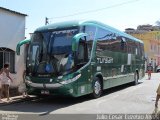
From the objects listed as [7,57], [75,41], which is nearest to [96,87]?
[75,41]

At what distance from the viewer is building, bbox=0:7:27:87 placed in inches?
737

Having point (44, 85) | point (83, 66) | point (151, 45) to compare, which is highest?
point (151, 45)

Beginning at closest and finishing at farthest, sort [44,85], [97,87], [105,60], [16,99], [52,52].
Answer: [44,85]
[52,52]
[16,99]
[97,87]
[105,60]

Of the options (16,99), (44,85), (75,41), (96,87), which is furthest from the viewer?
(96,87)

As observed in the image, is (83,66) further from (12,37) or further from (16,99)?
(12,37)

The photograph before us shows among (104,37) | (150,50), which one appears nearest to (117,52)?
(104,37)

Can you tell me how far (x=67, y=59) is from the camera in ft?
45.8

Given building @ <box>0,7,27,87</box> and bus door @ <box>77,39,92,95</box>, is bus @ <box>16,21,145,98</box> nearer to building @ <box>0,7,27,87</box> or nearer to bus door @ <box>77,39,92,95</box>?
bus door @ <box>77,39,92,95</box>

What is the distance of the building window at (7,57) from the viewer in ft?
62.7

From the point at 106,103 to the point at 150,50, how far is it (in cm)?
6095

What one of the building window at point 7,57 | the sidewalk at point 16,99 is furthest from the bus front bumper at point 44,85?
the building window at point 7,57

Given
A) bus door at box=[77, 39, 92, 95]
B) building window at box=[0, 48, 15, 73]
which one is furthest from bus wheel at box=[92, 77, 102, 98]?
building window at box=[0, 48, 15, 73]

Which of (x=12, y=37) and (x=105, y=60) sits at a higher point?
(x=12, y=37)

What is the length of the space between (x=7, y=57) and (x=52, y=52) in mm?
5825
